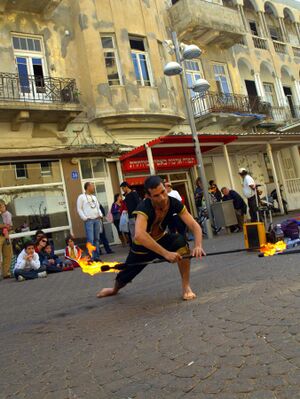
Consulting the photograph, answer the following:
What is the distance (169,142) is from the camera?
14.5 metres

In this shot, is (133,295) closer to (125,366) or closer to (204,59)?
(125,366)

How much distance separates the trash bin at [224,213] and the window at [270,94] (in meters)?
13.9

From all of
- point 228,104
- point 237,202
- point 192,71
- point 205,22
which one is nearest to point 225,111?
point 228,104

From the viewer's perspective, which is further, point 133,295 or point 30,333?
point 133,295

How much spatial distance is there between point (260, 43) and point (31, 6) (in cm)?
1567

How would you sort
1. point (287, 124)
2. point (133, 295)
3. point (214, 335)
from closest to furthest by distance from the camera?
1. point (214, 335)
2. point (133, 295)
3. point (287, 124)

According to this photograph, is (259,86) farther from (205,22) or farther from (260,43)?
(205,22)

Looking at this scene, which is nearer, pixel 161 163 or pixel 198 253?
pixel 198 253

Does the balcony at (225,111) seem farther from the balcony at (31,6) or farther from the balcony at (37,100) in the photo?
the balcony at (31,6)

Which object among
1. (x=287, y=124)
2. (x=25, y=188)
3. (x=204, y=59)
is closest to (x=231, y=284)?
(x=25, y=188)

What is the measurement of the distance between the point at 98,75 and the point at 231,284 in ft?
42.3

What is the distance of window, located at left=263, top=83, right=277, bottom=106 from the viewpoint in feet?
84.4

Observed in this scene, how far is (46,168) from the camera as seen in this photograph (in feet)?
49.1

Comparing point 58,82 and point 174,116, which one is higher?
point 58,82
